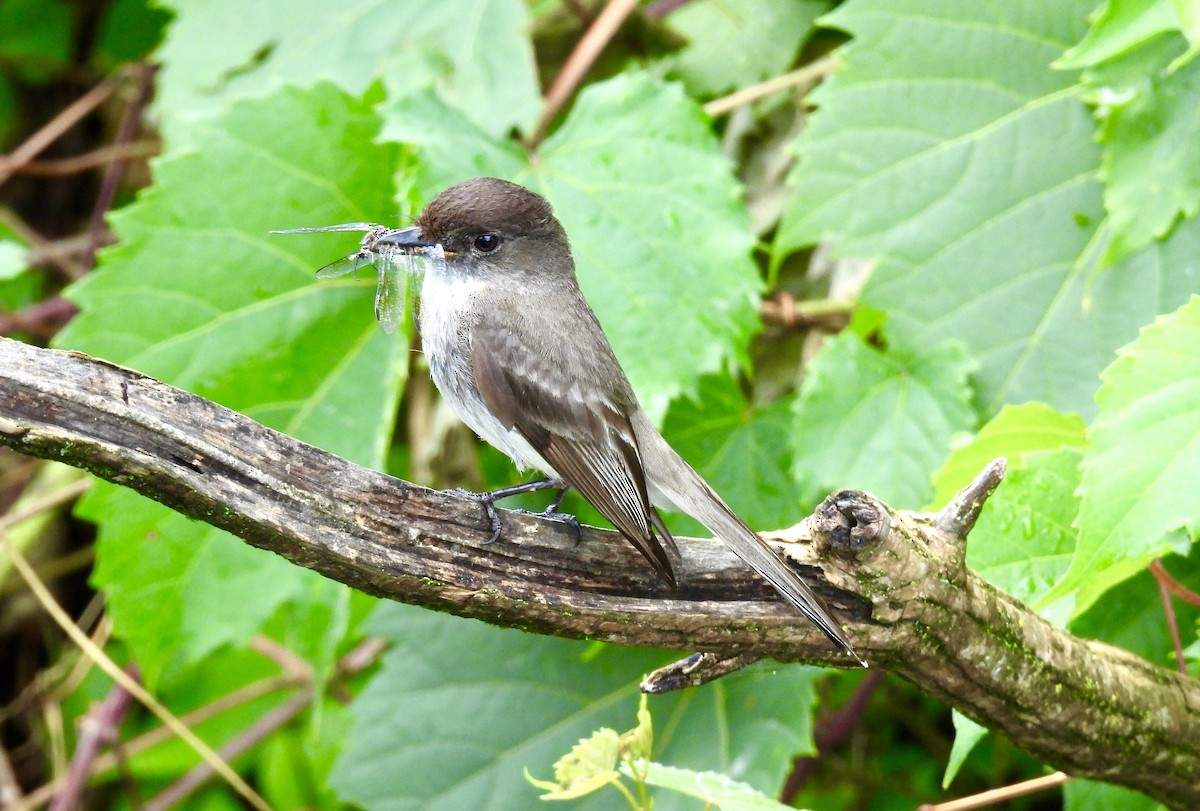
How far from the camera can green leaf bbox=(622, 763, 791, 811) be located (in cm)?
198

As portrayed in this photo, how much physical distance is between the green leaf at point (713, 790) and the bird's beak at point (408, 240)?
137 cm

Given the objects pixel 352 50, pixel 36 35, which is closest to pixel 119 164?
pixel 36 35

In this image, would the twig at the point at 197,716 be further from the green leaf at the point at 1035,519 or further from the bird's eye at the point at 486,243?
the green leaf at the point at 1035,519

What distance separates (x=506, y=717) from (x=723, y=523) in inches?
55.9

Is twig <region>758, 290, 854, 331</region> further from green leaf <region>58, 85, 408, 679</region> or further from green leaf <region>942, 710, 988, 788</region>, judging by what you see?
green leaf <region>942, 710, 988, 788</region>

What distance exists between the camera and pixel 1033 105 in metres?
3.39

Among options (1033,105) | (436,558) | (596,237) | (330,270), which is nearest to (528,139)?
(596,237)

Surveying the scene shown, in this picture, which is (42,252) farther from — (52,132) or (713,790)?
(713,790)

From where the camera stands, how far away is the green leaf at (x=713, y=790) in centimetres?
198

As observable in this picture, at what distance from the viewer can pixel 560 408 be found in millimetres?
2666

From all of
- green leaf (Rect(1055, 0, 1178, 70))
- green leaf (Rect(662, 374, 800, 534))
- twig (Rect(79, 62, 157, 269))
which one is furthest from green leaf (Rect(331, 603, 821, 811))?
twig (Rect(79, 62, 157, 269))

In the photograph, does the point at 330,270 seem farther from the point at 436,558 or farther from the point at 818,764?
the point at 818,764

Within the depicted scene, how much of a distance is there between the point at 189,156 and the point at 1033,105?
2.29 m

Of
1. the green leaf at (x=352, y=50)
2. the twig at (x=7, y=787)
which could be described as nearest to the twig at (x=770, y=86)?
the green leaf at (x=352, y=50)
